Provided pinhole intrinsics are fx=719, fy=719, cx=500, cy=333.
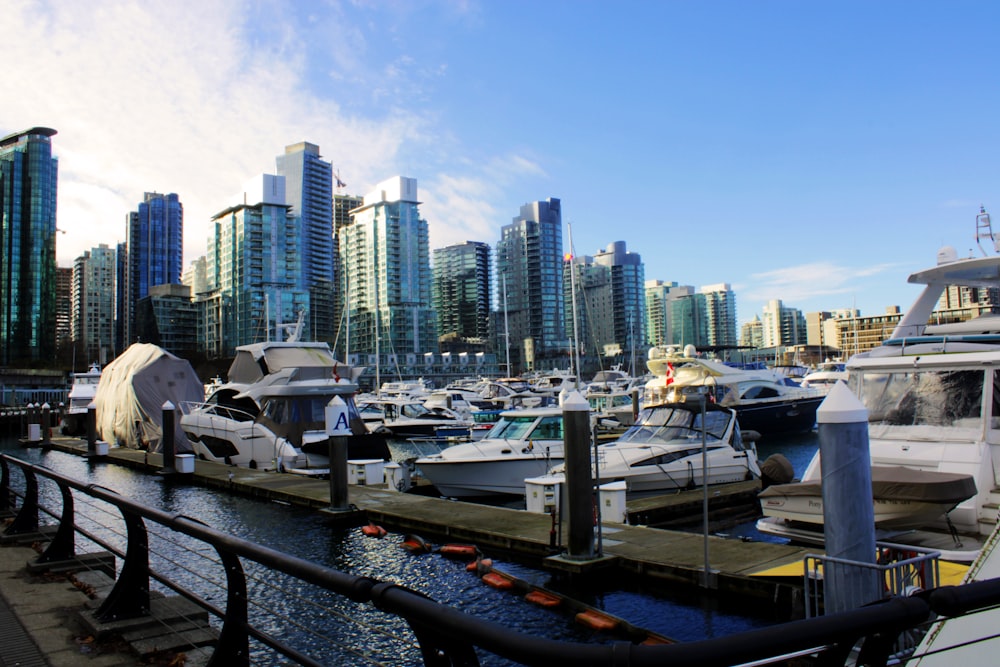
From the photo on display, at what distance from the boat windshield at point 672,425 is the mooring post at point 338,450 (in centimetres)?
826

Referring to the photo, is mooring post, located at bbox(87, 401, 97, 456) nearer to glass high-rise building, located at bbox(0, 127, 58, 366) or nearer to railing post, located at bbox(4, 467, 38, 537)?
railing post, located at bbox(4, 467, 38, 537)

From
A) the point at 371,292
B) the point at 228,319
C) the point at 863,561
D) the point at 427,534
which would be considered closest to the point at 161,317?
the point at 228,319

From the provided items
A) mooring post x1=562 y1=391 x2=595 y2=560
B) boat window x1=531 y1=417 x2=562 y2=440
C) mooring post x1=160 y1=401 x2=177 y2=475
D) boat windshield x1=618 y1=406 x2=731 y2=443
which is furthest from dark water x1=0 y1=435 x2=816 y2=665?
mooring post x1=160 y1=401 x2=177 y2=475

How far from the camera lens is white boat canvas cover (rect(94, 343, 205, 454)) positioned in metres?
32.0

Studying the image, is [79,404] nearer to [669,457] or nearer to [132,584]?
[669,457]

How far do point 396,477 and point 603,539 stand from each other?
918 cm

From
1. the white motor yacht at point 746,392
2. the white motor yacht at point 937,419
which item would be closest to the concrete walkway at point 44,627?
the white motor yacht at point 937,419

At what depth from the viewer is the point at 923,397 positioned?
1181 centimetres

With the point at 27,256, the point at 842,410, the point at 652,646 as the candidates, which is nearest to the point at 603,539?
the point at 842,410

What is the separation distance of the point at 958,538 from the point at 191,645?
31.3ft

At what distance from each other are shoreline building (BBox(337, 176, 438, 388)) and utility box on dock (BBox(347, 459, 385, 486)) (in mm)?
130550

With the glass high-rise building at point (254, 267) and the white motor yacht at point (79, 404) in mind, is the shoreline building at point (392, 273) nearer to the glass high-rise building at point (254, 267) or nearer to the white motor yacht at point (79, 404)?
the glass high-rise building at point (254, 267)

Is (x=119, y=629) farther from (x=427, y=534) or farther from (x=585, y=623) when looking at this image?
(x=427, y=534)

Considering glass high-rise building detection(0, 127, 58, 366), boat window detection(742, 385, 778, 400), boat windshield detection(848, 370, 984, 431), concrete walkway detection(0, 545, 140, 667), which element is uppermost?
glass high-rise building detection(0, 127, 58, 366)
